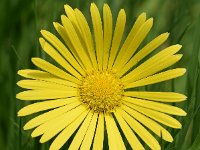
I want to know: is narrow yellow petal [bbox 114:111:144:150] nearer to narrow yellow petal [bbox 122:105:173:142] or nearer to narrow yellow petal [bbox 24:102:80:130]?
narrow yellow petal [bbox 122:105:173:142]

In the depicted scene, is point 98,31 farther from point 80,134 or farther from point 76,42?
point 80,134

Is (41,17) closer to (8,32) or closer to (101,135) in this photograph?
(8,32)

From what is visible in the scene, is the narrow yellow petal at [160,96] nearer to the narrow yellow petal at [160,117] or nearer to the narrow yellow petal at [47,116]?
the narrow yellow petal at [160,117]

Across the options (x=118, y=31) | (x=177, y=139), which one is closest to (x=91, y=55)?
(x=118, y=31)

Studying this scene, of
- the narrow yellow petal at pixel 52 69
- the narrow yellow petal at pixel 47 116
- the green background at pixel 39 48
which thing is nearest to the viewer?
the narrow yellow petal at pixel 47 116

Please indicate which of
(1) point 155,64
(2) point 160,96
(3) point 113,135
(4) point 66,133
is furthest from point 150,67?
(4) point 66,133

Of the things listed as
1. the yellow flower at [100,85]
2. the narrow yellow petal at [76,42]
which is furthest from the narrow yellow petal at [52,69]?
the narrow yellow petal at [76,42]
